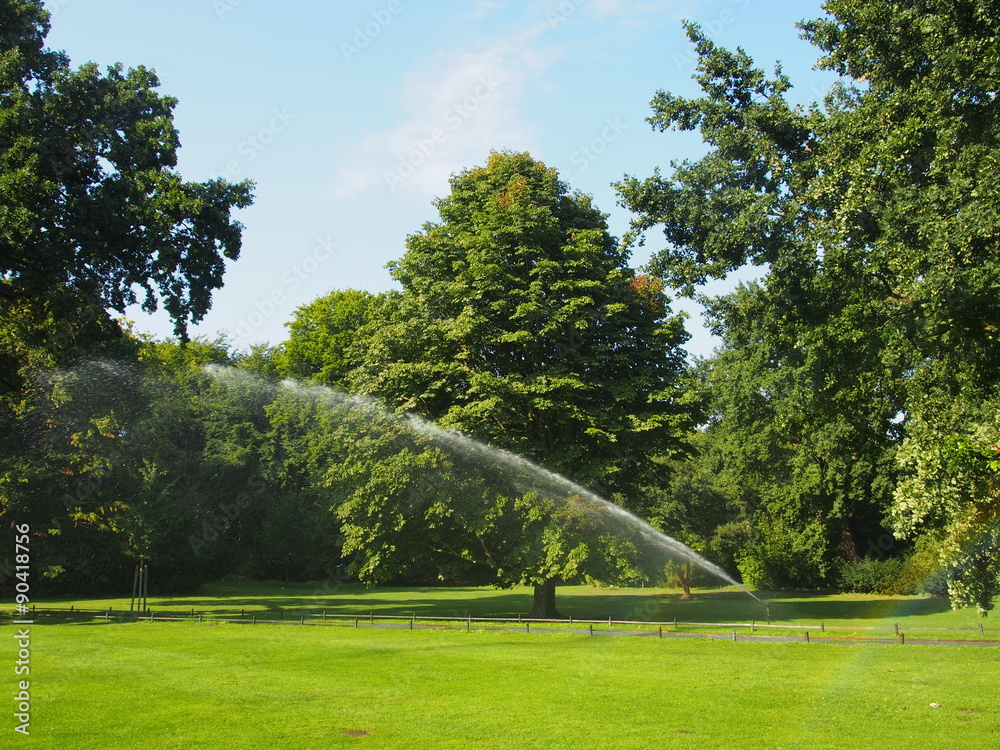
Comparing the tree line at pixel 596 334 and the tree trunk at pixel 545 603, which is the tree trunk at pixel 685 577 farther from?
the tree trunk at pixel 545 603

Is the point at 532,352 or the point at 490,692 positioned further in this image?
the point at 532,352

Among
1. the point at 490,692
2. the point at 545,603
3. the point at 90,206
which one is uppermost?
the point at 90,206

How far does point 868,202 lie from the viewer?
18.8m

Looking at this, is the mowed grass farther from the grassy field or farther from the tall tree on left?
the tall tree on left

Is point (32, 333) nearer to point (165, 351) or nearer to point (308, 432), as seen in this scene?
point (308, 432)

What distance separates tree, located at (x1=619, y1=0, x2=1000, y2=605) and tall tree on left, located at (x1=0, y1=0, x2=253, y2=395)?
48.9 feet

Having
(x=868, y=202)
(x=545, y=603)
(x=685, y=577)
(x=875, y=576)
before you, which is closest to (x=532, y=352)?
(x=545, y=603)

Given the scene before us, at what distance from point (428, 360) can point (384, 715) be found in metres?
20.9

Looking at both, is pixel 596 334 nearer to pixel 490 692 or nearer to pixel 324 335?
pixel 490 692

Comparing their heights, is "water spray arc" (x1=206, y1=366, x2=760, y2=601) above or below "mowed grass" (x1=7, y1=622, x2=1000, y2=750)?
above

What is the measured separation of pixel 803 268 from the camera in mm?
21703

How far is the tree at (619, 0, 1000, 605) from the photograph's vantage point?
634 inches

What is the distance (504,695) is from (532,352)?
64.2ft

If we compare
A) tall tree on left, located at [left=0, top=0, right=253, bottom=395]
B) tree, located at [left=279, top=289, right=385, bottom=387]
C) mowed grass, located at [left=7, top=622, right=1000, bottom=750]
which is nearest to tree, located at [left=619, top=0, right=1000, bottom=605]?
mowed grass, located at [left=7, top=622, right=1000, bottom=750]
